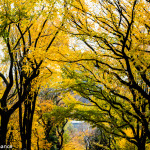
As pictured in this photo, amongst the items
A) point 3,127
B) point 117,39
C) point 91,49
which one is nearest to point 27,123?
point 3,127

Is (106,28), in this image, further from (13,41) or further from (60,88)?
(13,41)

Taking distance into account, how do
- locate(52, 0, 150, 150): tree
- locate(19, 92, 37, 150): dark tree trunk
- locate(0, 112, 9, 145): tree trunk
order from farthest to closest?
1. locate(19, 92, 37, 150): dark tree trunk
2. locate(0, 112, 9, 145): tree trunk
3. locate(52, 0, 150, 150): tree

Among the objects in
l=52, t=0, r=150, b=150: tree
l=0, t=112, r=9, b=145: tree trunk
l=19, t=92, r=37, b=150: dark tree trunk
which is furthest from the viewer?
l=19, t=92, r=37, b=150: dark tree trunk

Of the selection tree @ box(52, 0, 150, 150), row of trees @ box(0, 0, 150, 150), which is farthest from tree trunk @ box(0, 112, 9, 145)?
tree @ box(52, 0, 150, 150)

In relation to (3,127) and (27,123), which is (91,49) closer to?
(3,127)

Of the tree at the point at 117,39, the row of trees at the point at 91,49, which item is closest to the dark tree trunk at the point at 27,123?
the row of trees at the point at 91,49

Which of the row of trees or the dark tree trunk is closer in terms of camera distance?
the row of trees

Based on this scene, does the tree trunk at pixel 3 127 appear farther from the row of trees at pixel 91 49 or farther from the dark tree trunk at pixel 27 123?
the dark tree trunk at pixel 27 123

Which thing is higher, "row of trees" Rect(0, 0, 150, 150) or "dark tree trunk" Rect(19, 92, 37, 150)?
"row of trees" Rect(0, 0, 150, 150)

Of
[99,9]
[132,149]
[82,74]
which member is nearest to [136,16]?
[99,9]

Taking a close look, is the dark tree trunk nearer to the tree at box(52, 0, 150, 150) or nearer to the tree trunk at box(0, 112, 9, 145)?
the tree trunk at box(0, 112, 9, 145)

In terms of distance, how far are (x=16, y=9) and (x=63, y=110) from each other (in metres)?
4.13

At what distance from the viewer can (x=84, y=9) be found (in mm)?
4227

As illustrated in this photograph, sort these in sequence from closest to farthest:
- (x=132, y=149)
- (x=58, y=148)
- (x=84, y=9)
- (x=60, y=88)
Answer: (x=84, y=9) < (x=60, y=88) < (x=132, y=149) < (x=58, y=148)
